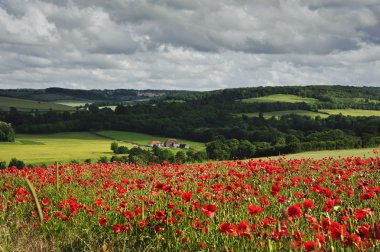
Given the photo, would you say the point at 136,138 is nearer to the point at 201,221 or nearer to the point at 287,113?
the point at 287,113

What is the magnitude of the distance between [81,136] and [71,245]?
377ft

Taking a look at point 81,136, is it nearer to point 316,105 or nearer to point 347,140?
point 347,140

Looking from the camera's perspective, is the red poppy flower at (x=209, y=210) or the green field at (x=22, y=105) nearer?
the red poppy flower at (x=209, y=210)

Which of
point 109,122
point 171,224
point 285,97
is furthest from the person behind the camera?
point 285,97

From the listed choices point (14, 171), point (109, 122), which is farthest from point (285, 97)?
point (14, 171)

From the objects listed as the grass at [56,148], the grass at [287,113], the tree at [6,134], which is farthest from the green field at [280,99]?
the tree at [6,134]

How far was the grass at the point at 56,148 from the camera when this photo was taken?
3029 inches

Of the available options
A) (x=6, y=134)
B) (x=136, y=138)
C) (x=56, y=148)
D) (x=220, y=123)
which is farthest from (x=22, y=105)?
(x=56, y=148)

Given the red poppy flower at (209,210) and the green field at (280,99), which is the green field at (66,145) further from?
the green field at (280,99)

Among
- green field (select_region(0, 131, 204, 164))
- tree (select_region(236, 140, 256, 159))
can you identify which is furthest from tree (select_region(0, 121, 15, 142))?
tree (select_region(236, 140, 256, 159))

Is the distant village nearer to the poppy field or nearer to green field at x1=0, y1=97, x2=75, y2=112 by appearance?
green field at x1=0, y1=97, x2=75, y2=112

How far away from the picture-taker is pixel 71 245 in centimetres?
686

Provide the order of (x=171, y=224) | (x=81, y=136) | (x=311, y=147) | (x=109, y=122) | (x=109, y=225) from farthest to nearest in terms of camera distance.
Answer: (x=109, y=122)
(x=81, y=136)
(x=311, y=147)
(x=109, y=225)
(x=171, y=224)

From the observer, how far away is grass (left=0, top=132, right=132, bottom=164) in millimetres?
76938
